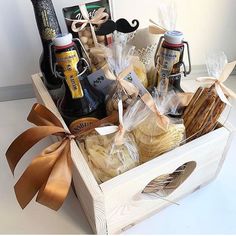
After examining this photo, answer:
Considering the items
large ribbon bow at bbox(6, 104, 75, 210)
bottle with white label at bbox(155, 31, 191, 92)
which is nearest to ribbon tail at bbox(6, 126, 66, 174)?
large ribbon bow at bbox(6, 104, 75, 210)

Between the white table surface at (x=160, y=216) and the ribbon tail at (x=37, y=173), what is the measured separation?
0.08 meters

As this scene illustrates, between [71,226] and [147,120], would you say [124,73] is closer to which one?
[147,120]

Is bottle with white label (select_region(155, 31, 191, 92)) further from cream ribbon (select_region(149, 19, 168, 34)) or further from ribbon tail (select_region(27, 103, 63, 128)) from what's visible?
ribbon tail (select_region(27, 103, 63, 128))

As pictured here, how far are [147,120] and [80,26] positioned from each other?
265 mm

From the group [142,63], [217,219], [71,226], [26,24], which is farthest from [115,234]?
[26,24]

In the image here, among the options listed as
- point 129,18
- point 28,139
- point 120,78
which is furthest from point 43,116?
point 129,18

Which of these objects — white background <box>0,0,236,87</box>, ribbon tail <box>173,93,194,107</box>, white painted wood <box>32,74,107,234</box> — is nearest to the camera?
white painted wood <box>32,74,107,234</box>

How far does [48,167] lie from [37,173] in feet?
0.07

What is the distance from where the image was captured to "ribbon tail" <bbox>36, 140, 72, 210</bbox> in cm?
43

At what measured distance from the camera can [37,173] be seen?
1.48ft

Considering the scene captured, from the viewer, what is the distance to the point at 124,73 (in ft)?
1.61

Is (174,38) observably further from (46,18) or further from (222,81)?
(46,18)

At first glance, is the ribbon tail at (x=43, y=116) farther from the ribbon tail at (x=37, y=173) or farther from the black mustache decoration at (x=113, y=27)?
the black mustache decoration at (x=113, y=27)

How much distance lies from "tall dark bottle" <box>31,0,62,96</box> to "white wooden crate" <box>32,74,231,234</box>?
3 cm
